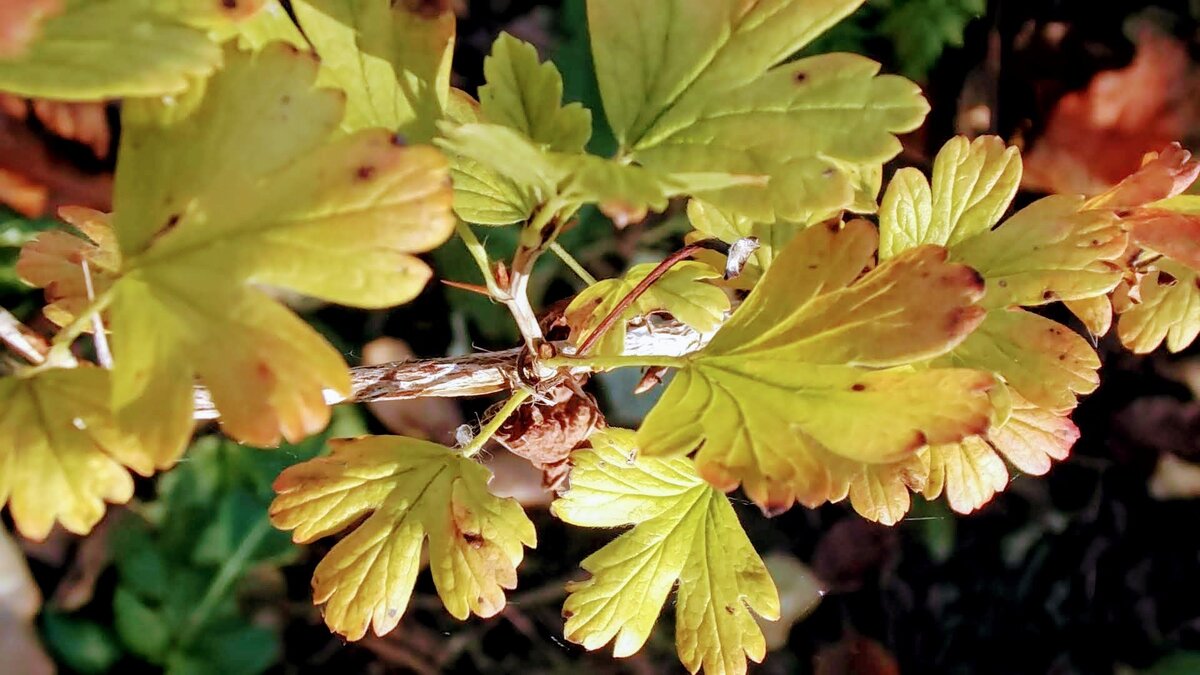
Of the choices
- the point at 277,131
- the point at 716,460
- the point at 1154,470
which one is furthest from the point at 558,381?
the point at 1154,470

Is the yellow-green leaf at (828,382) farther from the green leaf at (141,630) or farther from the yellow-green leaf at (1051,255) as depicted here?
the green leaf at (141,630)

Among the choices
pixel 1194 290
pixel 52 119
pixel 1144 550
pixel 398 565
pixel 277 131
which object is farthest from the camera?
pixel 1144 550

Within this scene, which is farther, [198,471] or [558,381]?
[198,471]

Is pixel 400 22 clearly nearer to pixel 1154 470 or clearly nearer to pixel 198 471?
pixel 198 471

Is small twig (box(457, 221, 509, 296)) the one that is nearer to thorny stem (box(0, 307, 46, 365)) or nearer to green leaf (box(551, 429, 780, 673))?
green leaf (box(551, 429, 780, 673))

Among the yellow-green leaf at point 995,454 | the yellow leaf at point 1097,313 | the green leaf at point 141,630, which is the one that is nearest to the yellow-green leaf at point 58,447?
the yellow-green leaf at point 995,454

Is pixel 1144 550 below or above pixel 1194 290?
below

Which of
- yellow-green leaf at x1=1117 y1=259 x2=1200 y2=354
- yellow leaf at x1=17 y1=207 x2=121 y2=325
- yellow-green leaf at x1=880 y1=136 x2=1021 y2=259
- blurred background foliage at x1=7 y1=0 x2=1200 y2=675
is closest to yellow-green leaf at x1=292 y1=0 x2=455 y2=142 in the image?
yellow leaf at x1=17 y1=207 x2=121 y2=325
